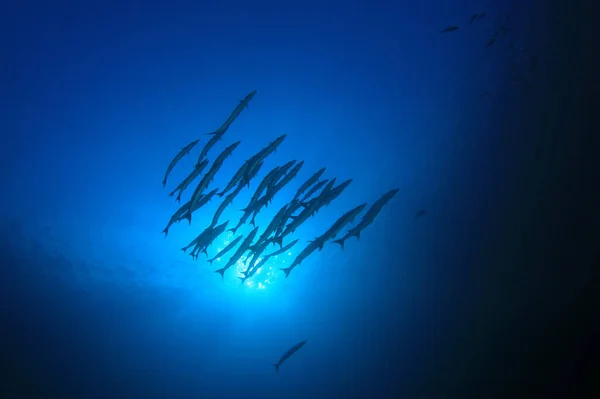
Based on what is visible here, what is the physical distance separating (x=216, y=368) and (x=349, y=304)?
14.2 m

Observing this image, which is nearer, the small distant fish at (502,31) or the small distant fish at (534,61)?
the small distant fish at (502,31)

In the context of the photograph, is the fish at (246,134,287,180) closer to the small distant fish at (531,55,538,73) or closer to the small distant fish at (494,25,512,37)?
the small distant fish at (494,25,512,37)

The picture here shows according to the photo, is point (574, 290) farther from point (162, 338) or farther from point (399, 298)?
point (162, 338)

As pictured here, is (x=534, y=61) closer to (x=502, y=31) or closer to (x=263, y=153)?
(x=502, y=31)

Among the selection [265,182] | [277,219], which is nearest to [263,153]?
[265,182]

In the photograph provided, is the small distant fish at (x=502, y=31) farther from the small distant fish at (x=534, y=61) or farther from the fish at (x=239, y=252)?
the fish at (x=239, y=252)

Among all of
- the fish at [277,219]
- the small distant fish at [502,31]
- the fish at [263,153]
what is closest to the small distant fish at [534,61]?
the small distant fish at [502,31]

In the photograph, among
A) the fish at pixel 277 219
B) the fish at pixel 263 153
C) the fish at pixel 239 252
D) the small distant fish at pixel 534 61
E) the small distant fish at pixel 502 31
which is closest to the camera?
the fish at pixel 263 153

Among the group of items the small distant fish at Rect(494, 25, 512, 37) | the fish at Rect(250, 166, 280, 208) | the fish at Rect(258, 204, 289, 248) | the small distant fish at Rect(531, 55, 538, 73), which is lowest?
the fish at Rect(258, 204, 289, 248)

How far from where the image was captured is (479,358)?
2048 centimetres

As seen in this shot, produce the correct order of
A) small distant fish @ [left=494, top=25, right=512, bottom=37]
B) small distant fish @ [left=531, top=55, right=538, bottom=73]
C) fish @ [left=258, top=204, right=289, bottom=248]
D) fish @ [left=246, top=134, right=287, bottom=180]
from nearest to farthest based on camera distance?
fish @ [left=246, top=134, right=287, bottom=180] → fish @ [left=258, top=204, right=289, bottom=248] → small distant fish @ [left=494, top=25, right=512, bottom=37] → small distant fish @ [left=531, top=55, right=538, bottom=73]

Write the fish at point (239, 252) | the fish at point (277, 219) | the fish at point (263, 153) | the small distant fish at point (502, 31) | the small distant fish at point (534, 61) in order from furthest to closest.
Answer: the small distant fish at point (534, 61) → the small distant fish at point (502, 31) → the fish at point (239, 252) → the fish at point (277, 219) → the fish at point (263, 153)

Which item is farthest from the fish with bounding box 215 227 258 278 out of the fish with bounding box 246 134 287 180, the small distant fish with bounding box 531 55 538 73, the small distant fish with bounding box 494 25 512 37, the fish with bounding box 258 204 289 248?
the small distant fish with bounding box 531 55 538 73

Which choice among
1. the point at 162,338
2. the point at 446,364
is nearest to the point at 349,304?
the point at 446,364
